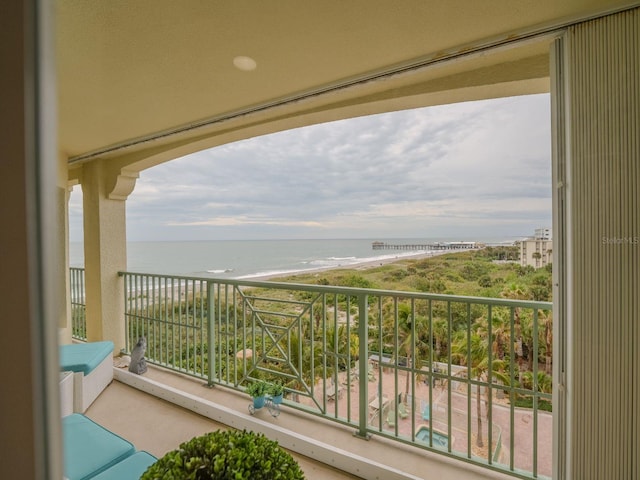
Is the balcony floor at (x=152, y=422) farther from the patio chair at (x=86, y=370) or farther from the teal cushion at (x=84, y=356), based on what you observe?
the teal cushion at (x=84, y=356)

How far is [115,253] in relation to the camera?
3449mm

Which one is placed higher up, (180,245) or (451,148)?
(451,148)

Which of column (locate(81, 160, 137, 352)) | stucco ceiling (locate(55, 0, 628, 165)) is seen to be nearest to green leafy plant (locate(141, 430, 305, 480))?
stucco ceiling (locate(55, 0, 628, 165))

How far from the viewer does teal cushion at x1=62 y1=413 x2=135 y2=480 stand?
1.20m

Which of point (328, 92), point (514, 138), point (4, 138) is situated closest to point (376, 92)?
point (328, 92)

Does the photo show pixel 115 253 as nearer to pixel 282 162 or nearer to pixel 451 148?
pixel 451 148

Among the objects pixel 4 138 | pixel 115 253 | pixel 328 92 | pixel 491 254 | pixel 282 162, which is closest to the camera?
pixel 4 138

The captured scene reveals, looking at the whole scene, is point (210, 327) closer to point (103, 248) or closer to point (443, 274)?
point (103, 248)

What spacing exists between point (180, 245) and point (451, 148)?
23147mm

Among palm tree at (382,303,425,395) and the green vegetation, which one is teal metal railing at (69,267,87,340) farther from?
the green vegetation

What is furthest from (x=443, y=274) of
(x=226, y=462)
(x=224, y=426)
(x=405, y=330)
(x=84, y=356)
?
(x=226, y=462)

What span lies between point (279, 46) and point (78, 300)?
4173 mm

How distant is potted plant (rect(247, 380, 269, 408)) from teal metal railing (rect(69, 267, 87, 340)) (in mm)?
2855

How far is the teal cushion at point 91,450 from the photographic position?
1.20 meters
